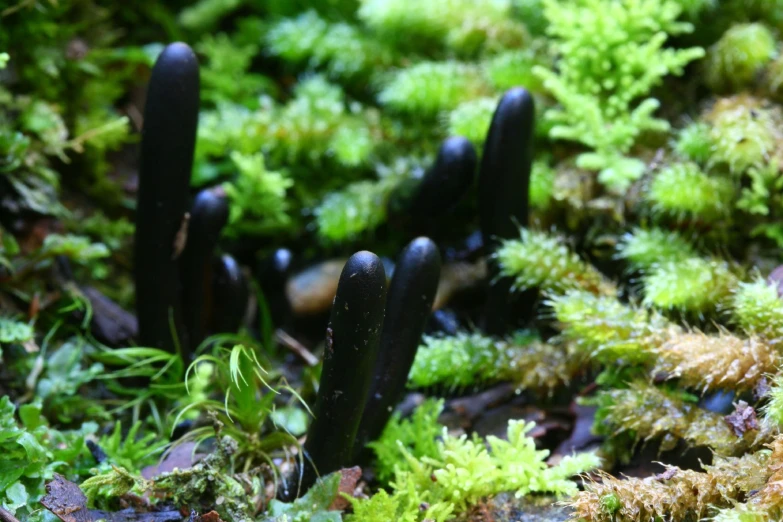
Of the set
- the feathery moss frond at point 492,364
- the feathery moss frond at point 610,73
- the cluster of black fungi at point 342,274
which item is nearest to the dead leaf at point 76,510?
the cluster of black fungi at point 342,274

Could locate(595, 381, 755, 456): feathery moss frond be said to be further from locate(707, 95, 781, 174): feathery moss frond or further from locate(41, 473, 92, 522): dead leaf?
locate(41, 473, 92, 522): dead leaf

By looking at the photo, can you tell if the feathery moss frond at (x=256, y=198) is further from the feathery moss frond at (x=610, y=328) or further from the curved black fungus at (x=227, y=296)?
the feathery moss frond at (x=610, y=328)

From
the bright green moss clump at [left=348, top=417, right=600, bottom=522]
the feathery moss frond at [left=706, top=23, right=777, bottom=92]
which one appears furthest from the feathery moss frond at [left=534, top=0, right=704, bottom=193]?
the bright green moss clump at [left=348, top=417, right=600, bottom=522]

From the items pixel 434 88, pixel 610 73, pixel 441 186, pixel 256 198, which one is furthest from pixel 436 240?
pixel 610 73

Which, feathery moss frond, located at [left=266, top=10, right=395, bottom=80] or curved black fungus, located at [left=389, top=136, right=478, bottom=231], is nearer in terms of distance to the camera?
curved black fungus, located at [left=389, top=136, right=478, bottom=231]

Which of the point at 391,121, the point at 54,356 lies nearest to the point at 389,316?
the point at 54,356

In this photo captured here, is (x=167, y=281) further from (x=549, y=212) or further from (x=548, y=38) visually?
(x=548, y=38)
